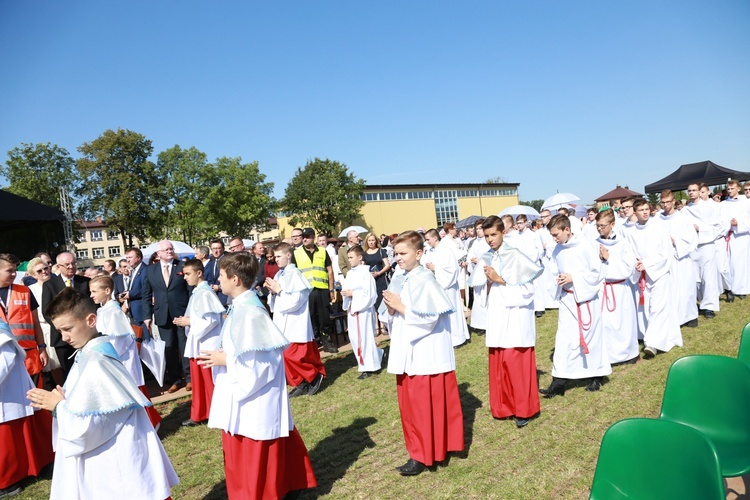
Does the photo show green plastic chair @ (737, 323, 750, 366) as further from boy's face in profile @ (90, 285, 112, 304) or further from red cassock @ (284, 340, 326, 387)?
boy's face in profile @ (90, 285, 112, 304)

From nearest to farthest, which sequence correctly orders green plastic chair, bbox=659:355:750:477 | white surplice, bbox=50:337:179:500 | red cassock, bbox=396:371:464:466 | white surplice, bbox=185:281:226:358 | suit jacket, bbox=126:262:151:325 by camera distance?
white surplice, bbox=50:337:179:500 < green plastic chair, bbox=659:355:750:477 < red cassock, bbox=396:371:464:466 < white surplice, bbox=185:281:226:358 < suit jacket, bbox=126:262:151:325

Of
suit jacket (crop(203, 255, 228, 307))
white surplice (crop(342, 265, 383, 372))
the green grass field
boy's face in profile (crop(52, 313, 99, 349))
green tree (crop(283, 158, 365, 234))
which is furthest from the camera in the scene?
green tree (crop(283, 158, 365, 234))

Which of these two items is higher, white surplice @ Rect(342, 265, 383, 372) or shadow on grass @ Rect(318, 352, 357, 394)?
white surplice @ Rect(342, 265, 383, 372)

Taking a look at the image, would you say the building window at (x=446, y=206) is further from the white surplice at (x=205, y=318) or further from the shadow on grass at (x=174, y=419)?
the white surplice at (x=205, y=318)

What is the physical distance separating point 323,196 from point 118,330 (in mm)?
46562

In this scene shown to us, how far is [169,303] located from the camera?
8156 millimetres

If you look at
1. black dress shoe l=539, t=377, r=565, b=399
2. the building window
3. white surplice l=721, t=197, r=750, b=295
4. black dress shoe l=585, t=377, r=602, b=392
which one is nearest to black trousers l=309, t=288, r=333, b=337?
black dress shoe l=539, t=377, r=565, b=399

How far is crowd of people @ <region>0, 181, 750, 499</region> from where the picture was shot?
3055mm

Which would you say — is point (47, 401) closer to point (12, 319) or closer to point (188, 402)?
point (12, 319)

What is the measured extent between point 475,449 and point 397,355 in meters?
1.33

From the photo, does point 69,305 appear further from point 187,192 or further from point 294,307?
point 187,192

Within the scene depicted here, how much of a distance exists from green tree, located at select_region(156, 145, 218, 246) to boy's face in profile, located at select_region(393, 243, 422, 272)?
42.2 meters

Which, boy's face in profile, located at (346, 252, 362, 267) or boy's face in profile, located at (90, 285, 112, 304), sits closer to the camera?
boy's face in profile, located at (90, 285, 112, 304)

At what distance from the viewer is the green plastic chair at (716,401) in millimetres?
3168
